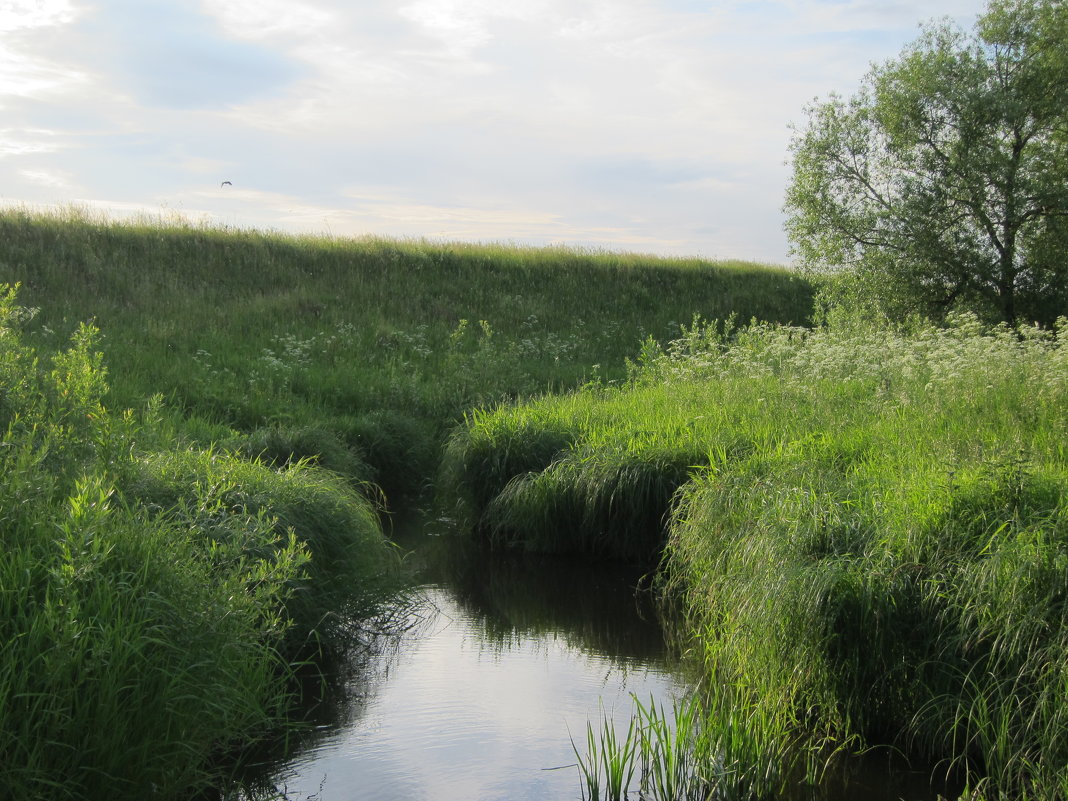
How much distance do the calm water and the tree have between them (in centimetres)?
1543

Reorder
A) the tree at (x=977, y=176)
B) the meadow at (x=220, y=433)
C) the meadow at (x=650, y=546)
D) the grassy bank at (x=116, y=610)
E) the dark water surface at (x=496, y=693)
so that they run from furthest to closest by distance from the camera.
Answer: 1. the tree at (x=977, y=176)
2. the dark water surface at (x=496, y=693)
3. the meadow at (x=650, y=546)
4. the meadow at (x=220, y=433)
5. the grassy bank at (x=116, y=610)

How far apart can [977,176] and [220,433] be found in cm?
1755

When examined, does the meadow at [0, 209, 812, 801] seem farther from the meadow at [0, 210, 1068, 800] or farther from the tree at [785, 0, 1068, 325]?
the tree at [785, 0, 1068, 325]

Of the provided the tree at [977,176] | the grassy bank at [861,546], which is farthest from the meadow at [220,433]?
the tree at [977,176]

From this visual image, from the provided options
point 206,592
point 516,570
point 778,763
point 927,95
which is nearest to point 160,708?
point 206,592

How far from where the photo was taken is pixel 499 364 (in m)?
17.0

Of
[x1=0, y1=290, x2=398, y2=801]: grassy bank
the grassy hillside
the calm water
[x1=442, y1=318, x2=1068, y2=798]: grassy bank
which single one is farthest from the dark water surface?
the grassy hillside

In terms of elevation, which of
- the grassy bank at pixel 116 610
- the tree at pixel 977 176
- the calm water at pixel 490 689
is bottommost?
the calm water at pixel 490 689

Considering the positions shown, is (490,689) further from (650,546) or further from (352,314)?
(352,314)

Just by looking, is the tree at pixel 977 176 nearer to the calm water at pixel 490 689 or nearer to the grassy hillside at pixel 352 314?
the grassy hillside at pixel 352 314

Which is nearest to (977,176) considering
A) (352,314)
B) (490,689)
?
(352,314)

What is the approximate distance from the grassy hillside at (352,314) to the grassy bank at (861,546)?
4.30 metres

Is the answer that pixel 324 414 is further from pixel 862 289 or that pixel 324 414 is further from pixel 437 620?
pixel 862 289

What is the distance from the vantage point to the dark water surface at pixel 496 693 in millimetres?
4945
